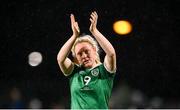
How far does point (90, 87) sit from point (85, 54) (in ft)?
0.43

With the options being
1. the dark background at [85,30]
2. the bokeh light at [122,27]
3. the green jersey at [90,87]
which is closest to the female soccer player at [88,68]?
the green jersey at [90,87]

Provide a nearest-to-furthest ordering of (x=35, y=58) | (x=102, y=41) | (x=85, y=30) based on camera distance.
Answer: (x=102, y=41) < (x=85, y=30) < (x=35, y=58)

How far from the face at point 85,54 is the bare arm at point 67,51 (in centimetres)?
4

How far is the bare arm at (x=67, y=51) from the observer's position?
2227 millimetres

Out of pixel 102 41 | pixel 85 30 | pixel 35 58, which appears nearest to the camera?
pixel 102 41

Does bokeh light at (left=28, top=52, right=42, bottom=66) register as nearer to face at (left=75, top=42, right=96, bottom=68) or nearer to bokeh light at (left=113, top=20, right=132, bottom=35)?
bokeh light at (left=113, top=20, right=132, bottom=35)

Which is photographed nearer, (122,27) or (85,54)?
(85,54)

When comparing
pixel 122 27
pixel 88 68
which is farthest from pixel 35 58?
pixel 88 68

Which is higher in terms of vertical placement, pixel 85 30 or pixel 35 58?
pixel 85 30

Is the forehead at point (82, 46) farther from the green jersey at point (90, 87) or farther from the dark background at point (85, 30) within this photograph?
the dark background at point (85, 30)

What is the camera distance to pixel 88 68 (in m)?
2.30

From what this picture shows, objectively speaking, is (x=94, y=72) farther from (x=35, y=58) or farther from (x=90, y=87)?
(x=35, y=58)

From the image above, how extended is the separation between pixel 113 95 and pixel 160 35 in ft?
3.36

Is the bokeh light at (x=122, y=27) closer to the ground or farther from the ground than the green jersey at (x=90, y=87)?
farther from the ground
